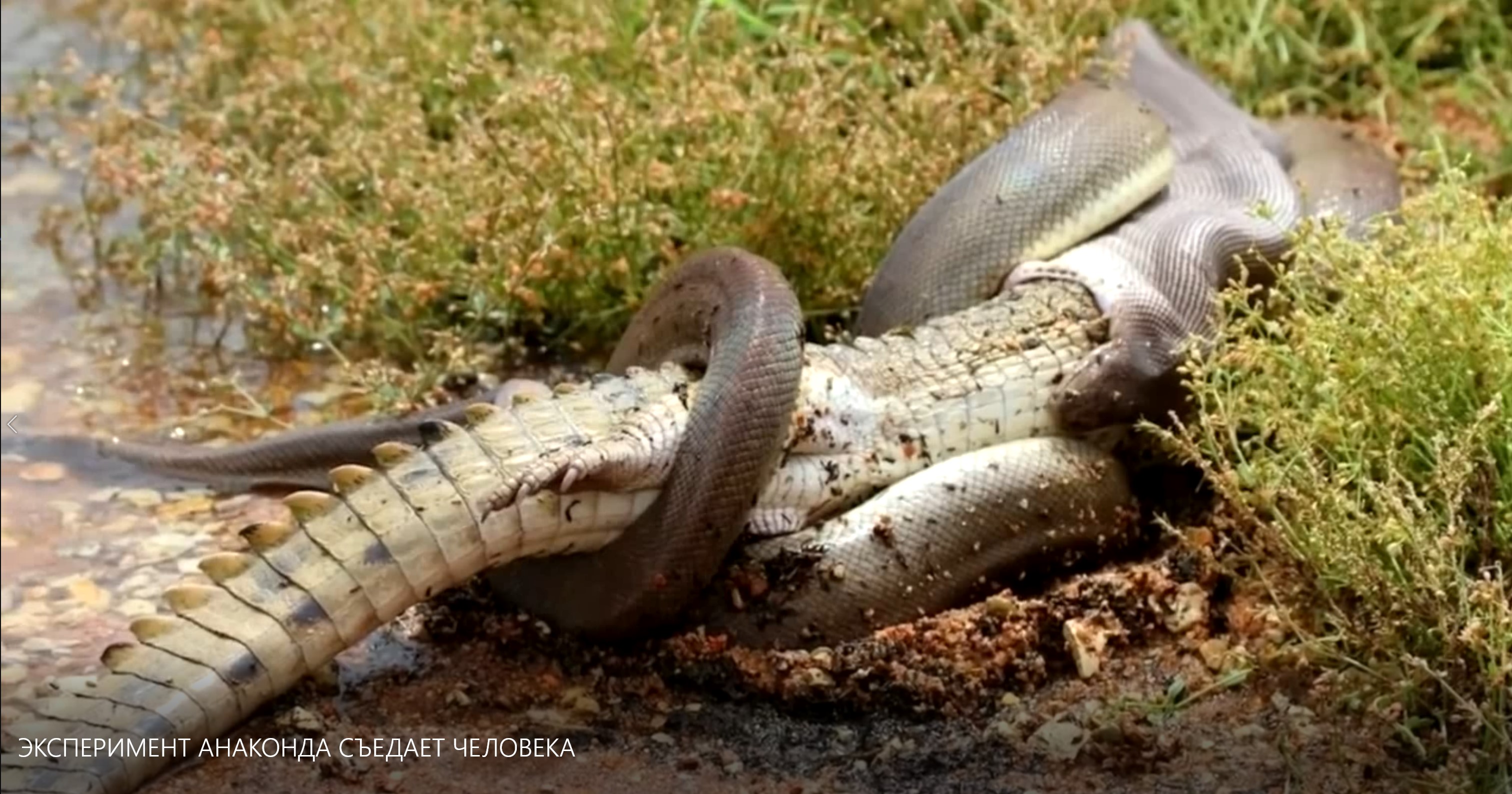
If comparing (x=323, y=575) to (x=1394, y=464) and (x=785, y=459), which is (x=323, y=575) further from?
(x=1394, y=464)

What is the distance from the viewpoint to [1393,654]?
3.58 m

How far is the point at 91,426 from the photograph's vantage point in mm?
4750

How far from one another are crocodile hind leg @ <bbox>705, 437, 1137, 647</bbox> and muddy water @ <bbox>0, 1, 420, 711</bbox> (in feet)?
3.72

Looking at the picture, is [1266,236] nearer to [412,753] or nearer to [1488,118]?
[1488,118]

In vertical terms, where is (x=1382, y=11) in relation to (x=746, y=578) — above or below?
above

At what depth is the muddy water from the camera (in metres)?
3.81

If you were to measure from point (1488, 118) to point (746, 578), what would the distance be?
3084mm

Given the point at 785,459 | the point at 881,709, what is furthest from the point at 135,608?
the point at 881,709

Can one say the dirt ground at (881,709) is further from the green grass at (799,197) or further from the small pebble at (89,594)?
the small pebble at (89,594)

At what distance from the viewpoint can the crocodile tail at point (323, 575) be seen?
11.5 ft

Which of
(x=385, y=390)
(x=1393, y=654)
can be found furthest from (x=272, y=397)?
(x=1393, y=654)

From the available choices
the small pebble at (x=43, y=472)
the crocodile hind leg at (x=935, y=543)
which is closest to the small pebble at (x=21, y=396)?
the small pebble at (x=43, y=472)

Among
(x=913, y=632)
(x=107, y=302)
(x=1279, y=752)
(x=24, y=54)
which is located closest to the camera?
(x=1279, y=752)

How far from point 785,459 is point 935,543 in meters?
0.34
